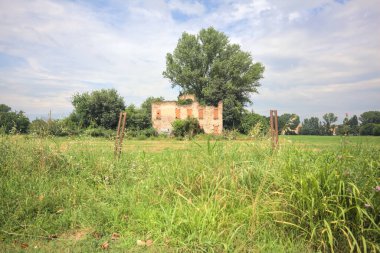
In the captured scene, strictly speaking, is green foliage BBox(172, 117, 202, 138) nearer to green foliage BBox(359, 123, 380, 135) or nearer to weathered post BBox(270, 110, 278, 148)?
green foliage BBox(359, 123, 380, 135)

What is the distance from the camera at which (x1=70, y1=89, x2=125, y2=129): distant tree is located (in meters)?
36.2

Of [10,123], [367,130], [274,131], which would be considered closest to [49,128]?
[10,123]

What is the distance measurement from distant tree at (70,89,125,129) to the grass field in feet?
106

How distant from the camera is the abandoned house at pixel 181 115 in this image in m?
37.2

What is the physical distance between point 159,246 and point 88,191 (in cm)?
213

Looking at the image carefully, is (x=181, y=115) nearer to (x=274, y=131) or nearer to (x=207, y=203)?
(x=274, y=131)

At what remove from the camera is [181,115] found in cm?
3728

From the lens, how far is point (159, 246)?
3.15 meters

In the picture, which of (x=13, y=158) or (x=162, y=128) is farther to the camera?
(x=162, y=128)

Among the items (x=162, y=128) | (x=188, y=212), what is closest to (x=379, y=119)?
(x=162, y=128)

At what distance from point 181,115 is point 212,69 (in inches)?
427

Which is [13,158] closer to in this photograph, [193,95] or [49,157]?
[49,157]

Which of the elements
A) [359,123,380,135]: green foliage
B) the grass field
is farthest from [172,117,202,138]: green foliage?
the grass field

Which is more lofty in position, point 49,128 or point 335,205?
point 49,128
